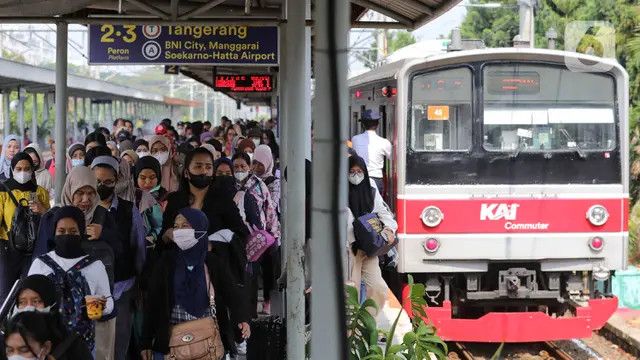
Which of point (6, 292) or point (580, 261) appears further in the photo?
point (580, 261)

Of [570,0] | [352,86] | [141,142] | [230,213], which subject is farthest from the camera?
[570,0]

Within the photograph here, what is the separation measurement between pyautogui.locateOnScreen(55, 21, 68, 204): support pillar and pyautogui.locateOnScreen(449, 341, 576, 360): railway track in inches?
166

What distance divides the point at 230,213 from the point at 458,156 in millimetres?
3787

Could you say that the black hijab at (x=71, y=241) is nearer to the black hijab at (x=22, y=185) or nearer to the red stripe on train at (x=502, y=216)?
the black hijab at (x=22, y=185)

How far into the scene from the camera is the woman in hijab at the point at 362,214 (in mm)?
8977

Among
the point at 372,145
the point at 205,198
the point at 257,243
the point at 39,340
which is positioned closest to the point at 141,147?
the point at 372,145

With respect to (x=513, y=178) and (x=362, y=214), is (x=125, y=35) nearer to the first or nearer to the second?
(x=362, y=214)


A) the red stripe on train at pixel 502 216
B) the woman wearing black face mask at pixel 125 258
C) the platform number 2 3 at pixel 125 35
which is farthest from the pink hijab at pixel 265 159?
the woman wearing black face mask at pixel 125 258

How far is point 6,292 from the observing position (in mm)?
9188

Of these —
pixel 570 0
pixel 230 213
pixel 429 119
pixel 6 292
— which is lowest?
pixel 6 292

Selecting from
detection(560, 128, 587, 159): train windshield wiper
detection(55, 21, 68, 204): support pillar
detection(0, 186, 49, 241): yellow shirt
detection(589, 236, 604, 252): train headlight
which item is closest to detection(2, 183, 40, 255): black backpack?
detection(0, 186, 49, 241): yellow shirt

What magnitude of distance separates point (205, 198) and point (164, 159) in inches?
116

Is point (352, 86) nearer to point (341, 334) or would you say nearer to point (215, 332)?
point (215, 332)

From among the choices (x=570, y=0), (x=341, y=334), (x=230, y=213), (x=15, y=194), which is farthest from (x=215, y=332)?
(x=570, y=0)
